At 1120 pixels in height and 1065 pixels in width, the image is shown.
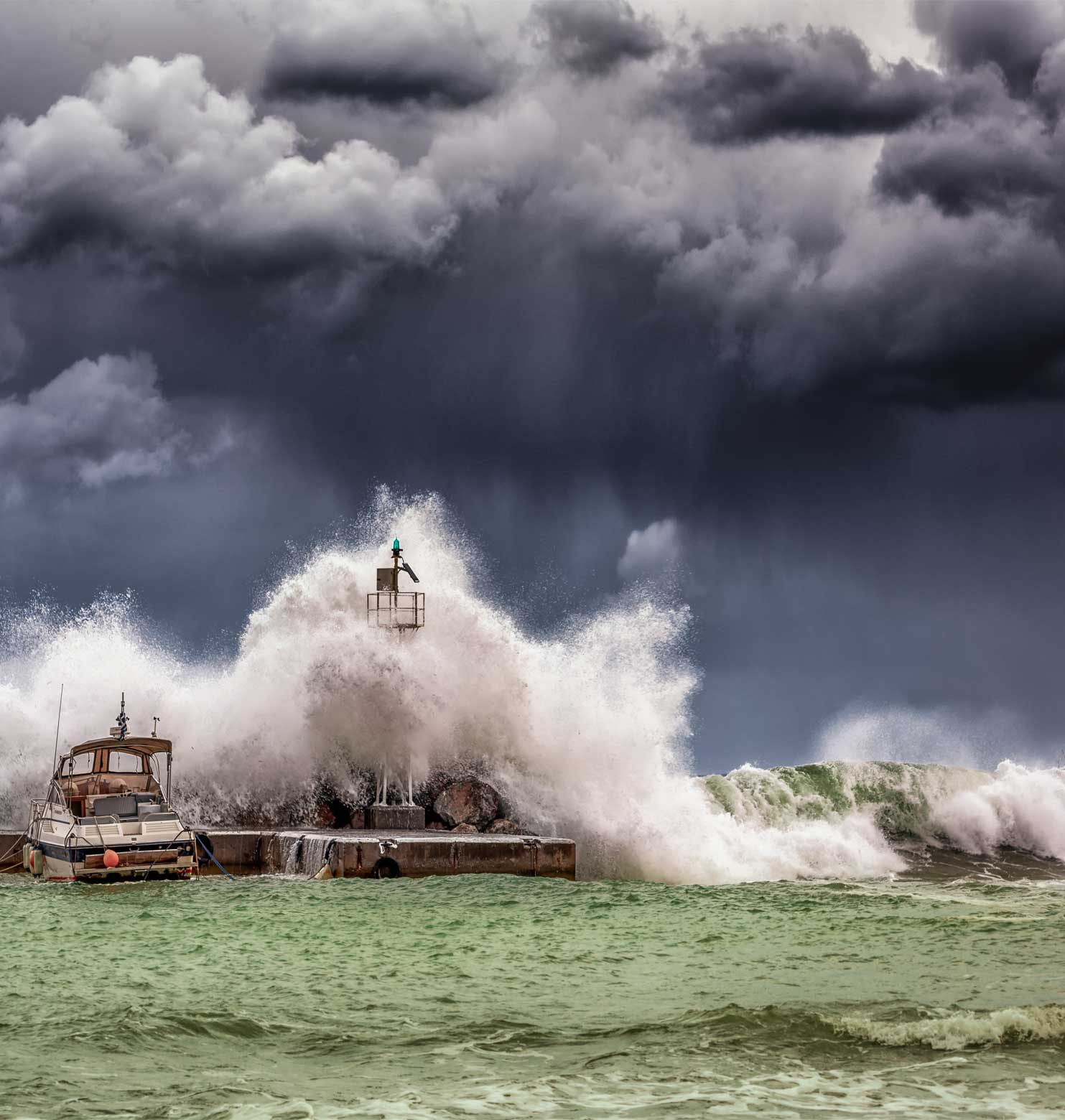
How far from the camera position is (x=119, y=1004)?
11219 mm

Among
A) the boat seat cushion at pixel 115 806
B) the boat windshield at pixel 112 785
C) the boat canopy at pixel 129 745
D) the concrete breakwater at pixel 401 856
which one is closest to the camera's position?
the concrete breakwater at pixel 401 856

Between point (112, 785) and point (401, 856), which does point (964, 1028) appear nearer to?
point (401, 856)

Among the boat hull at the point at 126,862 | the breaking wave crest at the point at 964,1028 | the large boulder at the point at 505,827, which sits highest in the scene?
the large boulder at the point at 505,827

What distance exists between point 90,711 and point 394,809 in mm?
9247

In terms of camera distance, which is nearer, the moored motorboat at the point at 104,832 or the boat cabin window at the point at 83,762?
the moored motorboat at the point at 104,832

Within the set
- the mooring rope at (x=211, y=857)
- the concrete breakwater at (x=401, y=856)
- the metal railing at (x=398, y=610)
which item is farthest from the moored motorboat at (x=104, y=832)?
the metal railing at (x=398, y=610)

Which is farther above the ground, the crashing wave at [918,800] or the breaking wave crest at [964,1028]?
the crashing wave at [918,800]

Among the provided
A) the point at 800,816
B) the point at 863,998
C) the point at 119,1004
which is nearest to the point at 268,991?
the point at 119,1004

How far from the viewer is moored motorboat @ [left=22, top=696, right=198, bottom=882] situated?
2147 centimetres

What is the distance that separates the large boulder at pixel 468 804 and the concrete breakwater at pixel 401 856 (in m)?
4.04

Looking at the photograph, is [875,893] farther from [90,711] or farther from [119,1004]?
[90,711]

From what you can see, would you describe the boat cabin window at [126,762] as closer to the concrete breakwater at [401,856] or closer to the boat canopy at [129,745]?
the boat canopy at [129,745]

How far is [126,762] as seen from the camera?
26.1 meters

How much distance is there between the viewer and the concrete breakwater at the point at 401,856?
71.2 ft
